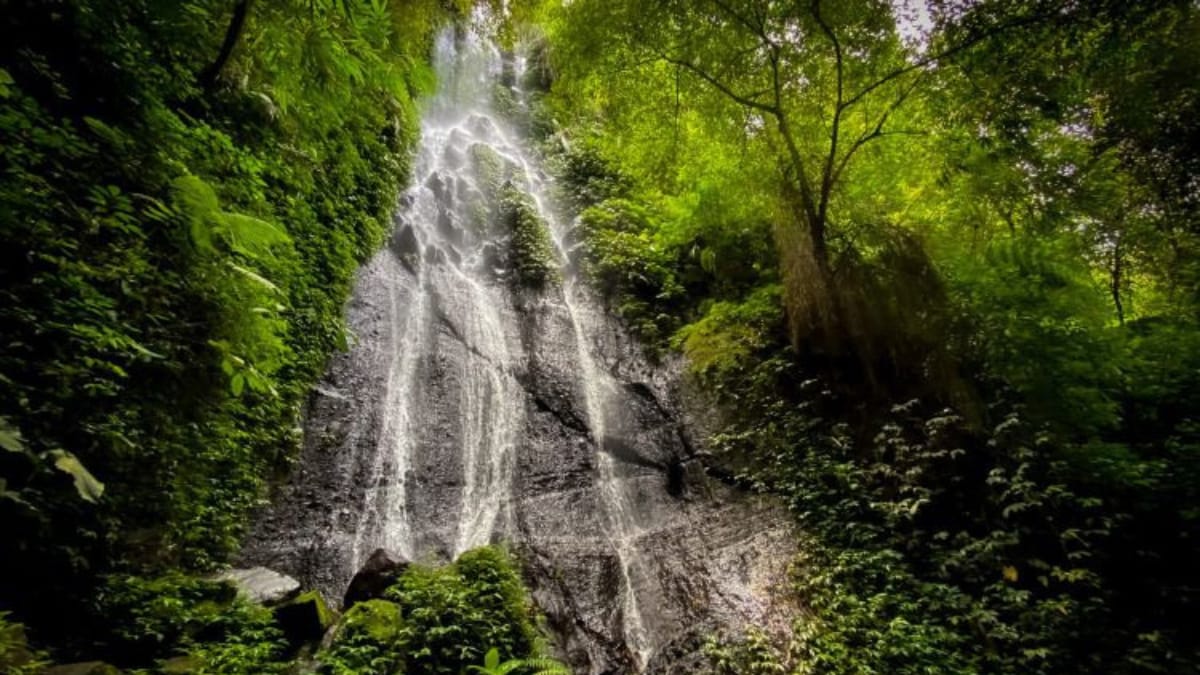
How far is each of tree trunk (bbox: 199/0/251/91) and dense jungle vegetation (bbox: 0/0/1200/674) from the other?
41mm

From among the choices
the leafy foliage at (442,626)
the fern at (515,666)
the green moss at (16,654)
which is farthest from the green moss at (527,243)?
the green moss at (16,654)

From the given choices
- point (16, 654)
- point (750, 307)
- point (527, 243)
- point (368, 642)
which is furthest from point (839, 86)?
point (16, 654)

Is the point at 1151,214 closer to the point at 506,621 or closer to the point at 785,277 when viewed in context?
the point at 785,277

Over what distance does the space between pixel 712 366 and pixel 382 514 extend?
17.0ft

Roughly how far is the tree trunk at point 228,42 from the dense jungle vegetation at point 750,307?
4 cm

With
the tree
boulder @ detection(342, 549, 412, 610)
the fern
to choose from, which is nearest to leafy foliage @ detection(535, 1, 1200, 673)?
the tree

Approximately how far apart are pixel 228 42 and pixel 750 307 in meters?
7.33

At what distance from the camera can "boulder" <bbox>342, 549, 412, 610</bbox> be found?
484 cm

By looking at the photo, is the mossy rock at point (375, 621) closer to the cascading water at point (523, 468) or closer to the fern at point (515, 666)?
the fern at point (515, 666)

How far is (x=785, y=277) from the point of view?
26.4 feet

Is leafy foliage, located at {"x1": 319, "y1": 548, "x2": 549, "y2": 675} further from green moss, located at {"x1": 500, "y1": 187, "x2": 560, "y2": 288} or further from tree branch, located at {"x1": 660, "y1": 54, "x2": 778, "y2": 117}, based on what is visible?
green moss, located at {"x1": 500, "y1": 187, "x2": 560, "y2": 288}

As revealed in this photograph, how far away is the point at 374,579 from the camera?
4.89m

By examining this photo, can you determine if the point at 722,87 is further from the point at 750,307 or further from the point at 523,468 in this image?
the point at 523,468

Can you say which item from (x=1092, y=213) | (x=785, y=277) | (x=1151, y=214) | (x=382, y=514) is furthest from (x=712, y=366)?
(x=1151, y=214)
